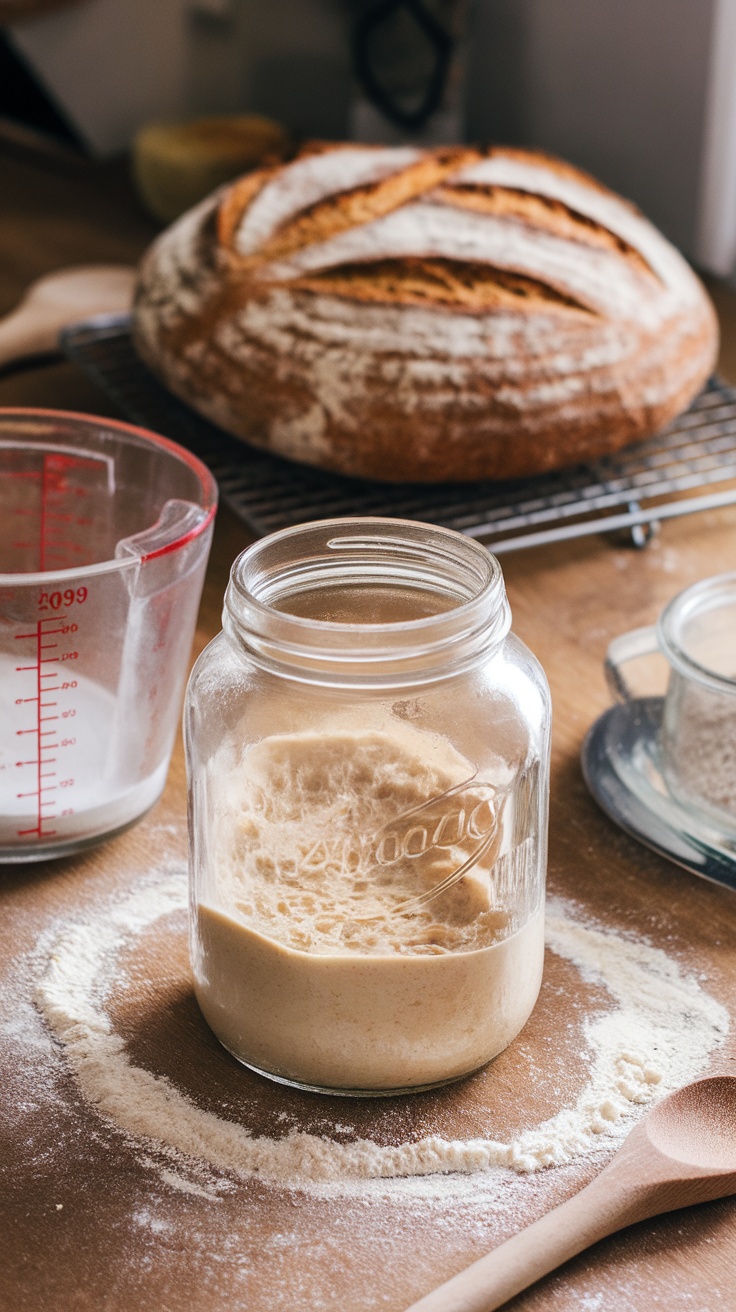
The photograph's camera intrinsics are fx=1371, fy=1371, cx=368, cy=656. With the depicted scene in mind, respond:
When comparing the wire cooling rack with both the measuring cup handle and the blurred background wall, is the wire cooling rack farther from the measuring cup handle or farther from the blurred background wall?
the blurred background wall

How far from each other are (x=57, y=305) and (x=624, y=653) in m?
0.67

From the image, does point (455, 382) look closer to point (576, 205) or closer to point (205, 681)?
point (576, 205)

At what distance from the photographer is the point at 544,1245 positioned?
17.5 inches

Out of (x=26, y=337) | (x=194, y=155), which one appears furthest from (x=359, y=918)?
(x=194, y=155)

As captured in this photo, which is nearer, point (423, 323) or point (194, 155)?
point (423, 323)

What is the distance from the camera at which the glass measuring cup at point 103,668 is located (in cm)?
61

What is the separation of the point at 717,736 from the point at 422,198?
528mm

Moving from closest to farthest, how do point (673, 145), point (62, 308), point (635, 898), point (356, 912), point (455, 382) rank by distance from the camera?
point (356, 912) → point (635, 898) → point (455, 382) → point (62, 308) → point (673, 145)

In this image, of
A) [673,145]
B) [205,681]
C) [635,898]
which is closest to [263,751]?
[205,681]

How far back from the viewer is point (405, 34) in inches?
57.6

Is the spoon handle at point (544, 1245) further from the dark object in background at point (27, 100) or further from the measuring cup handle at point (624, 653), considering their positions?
the dark object in background at point (27, 100)

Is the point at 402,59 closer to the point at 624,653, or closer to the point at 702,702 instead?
the point at 624,653

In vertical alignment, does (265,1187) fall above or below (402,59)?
below

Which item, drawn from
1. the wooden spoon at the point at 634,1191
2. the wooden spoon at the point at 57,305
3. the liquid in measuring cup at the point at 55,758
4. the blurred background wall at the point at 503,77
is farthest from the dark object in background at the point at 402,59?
the wooden spoon at the point at 634,1191
